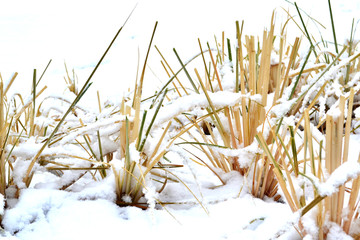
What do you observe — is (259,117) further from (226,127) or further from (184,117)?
(184,117)

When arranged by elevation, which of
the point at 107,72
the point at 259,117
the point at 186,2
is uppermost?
the point at 186,2

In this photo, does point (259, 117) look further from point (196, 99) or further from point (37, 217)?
point (37, 217)

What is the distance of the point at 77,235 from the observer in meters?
0.62

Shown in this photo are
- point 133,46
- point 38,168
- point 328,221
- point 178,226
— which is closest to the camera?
point 328,221

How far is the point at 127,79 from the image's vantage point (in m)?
2.48

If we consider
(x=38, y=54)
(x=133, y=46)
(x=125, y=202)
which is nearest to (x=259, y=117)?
(x=125, y=202)

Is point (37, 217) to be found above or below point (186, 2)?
below

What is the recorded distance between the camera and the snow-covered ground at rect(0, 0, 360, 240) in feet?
2.09

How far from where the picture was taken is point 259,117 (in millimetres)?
770

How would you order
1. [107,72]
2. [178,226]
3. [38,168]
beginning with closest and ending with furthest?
1. [178,226]
2. [38,168]
3. [107,72]

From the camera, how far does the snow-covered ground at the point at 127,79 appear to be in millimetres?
637

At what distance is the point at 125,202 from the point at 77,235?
0.12m

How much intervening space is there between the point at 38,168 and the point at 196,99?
1.15 feet

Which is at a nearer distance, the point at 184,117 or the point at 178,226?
the point at 178,226
